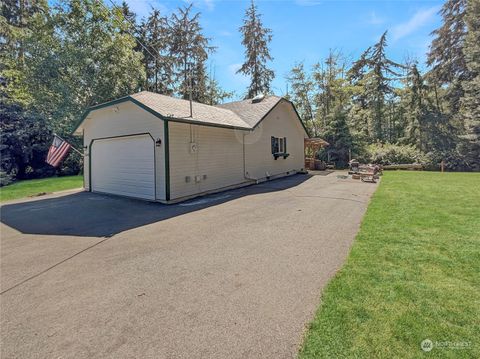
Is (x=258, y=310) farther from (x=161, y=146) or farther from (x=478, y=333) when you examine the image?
(x=161, y=146)

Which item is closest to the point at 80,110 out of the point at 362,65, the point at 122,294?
the point at 122,294

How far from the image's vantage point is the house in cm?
898

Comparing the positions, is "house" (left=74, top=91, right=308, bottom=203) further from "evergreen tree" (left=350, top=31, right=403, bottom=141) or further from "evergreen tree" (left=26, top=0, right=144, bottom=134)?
"evergreen tree" (left=350, top=31, right=403, bottom=141)

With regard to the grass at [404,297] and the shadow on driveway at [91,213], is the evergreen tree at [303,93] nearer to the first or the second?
the shadow on driveway at [91,213]

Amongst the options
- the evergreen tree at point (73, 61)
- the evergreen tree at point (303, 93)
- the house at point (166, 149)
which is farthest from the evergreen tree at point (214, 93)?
the house at point (166, 149)

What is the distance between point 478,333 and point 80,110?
23.4 m

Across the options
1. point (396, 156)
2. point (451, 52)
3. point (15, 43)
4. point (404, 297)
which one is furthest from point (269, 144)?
point (15, 43)

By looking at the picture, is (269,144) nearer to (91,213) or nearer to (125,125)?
(125,125)

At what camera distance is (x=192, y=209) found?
7875 mm

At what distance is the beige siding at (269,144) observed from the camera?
13.5 m

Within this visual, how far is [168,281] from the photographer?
342 centimetres

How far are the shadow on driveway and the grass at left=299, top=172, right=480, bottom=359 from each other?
4.88 metres

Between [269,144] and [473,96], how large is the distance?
1627 centimetres

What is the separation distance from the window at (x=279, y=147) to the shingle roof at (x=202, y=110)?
6.88 feet
